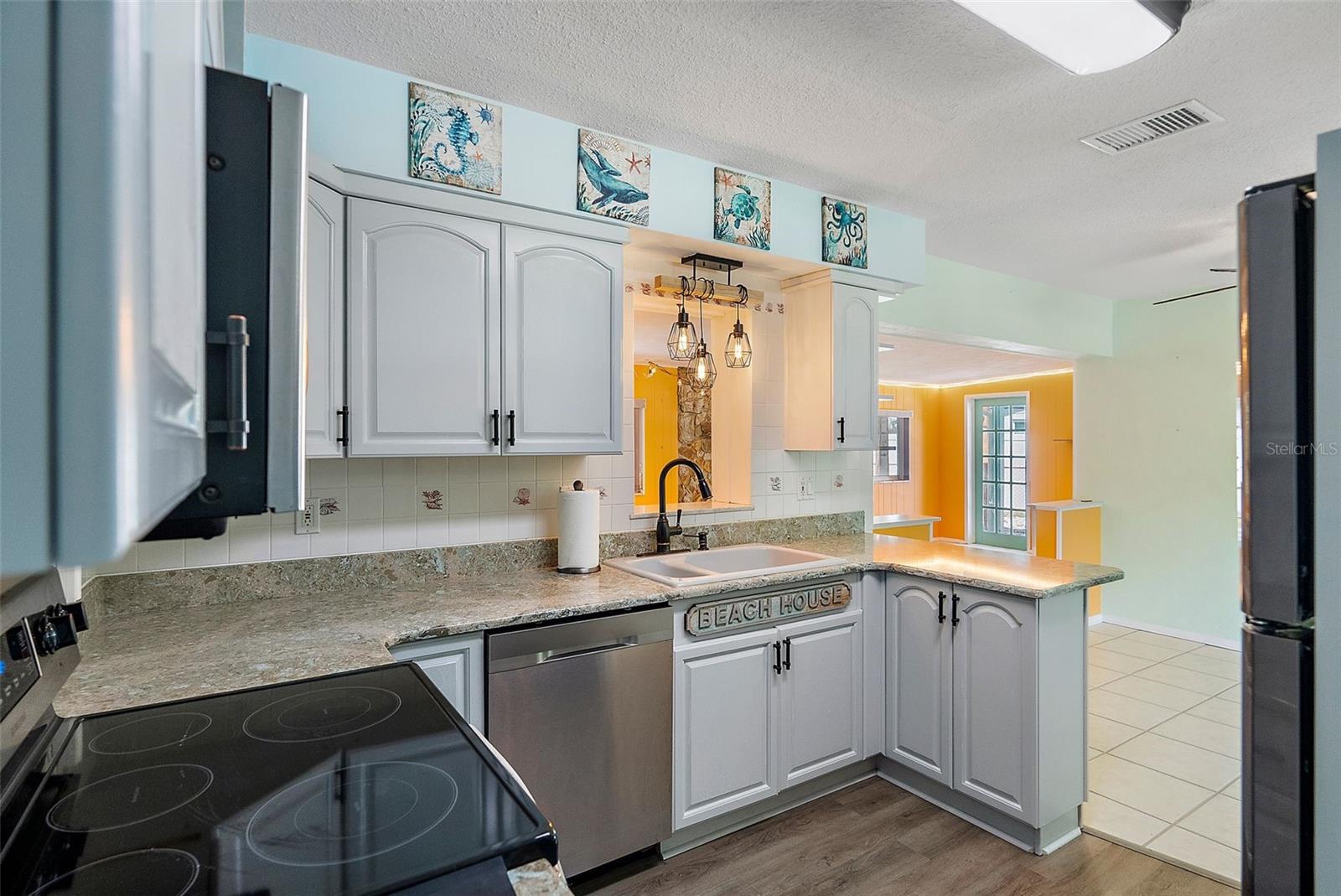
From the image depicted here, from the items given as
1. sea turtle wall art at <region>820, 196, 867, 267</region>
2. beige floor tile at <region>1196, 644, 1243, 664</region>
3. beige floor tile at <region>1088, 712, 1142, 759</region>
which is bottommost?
beige floor tile at <region>1088, 712, 1142, 759</region>

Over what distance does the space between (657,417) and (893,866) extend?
496 cm

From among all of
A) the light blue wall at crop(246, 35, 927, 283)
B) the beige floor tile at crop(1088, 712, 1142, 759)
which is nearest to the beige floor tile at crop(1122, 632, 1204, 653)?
the beige floor tile at crop(1088, 712, 1142, 759)

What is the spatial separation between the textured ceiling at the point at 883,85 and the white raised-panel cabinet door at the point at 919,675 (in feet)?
5.53

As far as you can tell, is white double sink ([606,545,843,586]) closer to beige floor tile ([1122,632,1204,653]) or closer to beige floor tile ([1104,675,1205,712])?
beige floor tile ([1104,675,1205,712])

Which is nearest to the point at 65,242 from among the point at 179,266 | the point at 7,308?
the point at 7,308

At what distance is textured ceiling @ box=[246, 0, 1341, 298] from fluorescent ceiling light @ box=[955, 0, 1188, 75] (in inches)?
7.3

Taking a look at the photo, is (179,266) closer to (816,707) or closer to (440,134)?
(440,134)

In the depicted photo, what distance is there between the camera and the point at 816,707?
2.69 metres

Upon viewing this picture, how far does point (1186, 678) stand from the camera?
165 inches

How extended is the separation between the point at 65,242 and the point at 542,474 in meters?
2.56

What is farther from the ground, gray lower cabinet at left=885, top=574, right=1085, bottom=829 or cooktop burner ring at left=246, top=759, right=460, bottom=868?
cooktop burner ring at left=246, top=759, right=460, bottom=868

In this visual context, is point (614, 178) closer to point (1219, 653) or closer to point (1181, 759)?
point (1181, 759)

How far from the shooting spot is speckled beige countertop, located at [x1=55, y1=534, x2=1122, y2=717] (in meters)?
1.44

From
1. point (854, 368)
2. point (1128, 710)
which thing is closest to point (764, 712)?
point (854, 368)
